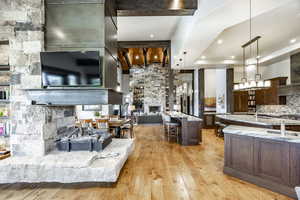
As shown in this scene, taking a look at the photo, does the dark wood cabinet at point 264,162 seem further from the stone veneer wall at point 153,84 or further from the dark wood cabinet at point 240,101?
the stone veneer wall at point 153,84

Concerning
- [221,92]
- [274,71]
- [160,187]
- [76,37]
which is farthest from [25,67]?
[274,71]

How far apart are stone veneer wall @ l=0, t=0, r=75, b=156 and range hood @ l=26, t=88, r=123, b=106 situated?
0.15 m

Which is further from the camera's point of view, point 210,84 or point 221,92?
point 210,84

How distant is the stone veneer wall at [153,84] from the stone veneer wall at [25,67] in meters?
8.94

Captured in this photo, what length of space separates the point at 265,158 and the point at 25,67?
4.58 metres

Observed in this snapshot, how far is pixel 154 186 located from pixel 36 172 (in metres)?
1.96

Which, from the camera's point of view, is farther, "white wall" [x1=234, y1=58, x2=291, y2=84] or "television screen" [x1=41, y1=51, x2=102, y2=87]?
"white wall" [x1=234, y1=58, x2=291, y2=84]

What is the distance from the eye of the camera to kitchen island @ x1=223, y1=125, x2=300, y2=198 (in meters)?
2.34

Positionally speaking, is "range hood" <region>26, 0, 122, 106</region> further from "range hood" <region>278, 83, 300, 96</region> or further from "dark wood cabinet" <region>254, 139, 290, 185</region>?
"range hood" <region>278, 83, 300, 96</region>

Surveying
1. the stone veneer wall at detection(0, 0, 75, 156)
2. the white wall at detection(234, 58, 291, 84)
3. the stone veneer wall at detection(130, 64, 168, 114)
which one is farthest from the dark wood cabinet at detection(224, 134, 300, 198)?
the stone veneer wall at detection(130, 64, 168, 114)

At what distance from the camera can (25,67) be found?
2.78m

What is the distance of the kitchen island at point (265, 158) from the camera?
2.34 m

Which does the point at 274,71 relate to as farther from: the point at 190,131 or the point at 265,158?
Answer: the point at 265,158

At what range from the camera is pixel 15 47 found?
278cm
